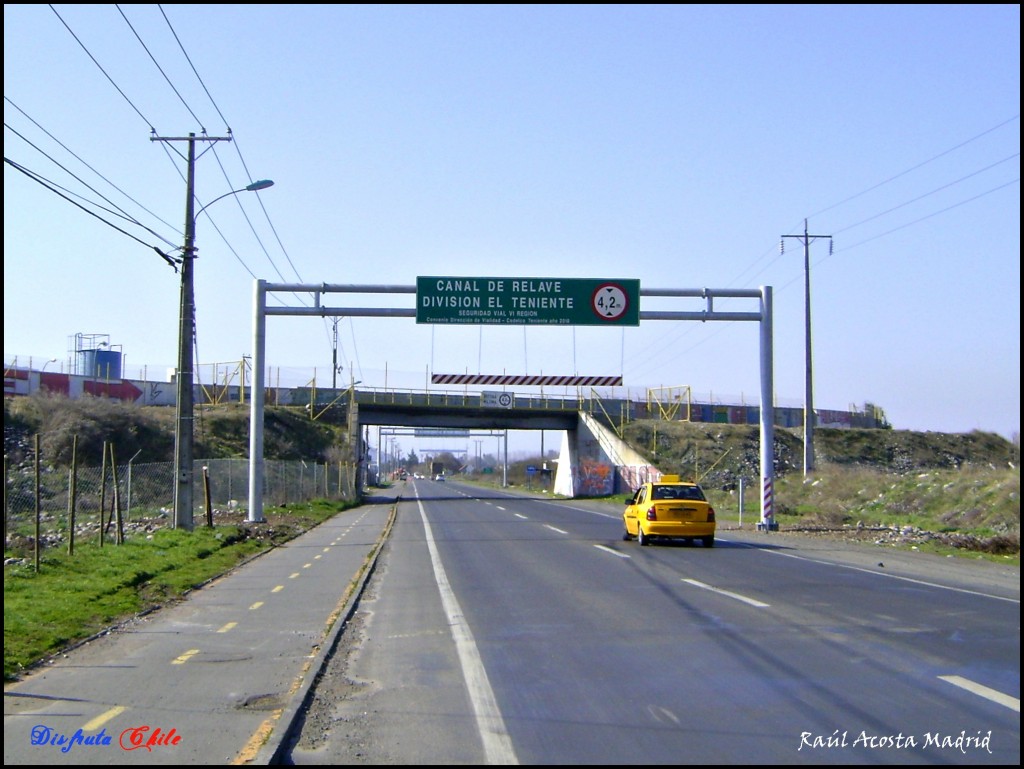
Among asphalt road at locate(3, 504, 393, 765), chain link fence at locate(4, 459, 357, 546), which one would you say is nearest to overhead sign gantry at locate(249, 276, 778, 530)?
chain link fence at locate(4, 459, 357, 546)

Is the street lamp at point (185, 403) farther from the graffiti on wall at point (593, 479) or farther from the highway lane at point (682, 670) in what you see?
the graffiti on wall at point (593, 479)

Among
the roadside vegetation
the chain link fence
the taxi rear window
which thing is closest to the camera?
the roadside vegetation

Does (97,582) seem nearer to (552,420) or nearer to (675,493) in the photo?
(675,493)

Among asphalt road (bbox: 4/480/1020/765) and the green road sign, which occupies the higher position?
the green road sign

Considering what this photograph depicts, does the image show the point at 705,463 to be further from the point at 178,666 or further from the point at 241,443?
the point at 178,666

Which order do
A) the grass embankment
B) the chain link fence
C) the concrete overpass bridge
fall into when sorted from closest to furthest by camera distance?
the grass embankment, the chain link fence, the concrete overpass bridge

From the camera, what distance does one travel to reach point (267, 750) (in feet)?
20.8

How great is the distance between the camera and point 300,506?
132ft

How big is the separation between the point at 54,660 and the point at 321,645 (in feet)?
8.45

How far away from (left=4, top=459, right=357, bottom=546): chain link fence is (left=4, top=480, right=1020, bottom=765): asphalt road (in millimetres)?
7324

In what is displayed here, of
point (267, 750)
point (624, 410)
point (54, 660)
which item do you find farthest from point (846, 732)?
point (624, 410)

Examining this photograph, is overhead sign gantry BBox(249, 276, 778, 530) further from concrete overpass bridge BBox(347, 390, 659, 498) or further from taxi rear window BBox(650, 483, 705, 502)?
concrete overpass bridge BBox(347, 390, 659, 498)

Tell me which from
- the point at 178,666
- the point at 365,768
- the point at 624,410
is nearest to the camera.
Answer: the point at 365,768

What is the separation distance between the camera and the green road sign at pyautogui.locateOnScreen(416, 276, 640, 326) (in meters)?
29.2
